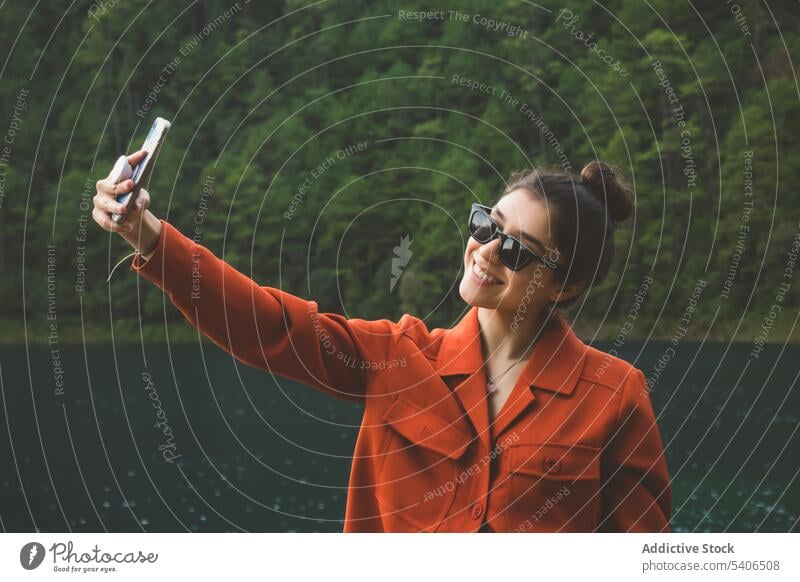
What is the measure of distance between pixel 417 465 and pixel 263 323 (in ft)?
1.69

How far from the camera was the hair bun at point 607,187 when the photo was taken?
2924mm

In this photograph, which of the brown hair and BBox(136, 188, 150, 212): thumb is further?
the brown hair

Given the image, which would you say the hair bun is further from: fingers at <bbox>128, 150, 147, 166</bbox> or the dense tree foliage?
the dense tree foliage

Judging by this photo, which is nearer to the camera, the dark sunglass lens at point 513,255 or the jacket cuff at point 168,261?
the jacket cuff at point 168,261

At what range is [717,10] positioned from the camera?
43031 millimetres

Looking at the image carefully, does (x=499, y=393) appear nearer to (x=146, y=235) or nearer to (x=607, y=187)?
(x=607, y=187)

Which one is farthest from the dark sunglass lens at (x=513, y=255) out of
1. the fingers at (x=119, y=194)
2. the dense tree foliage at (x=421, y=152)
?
the dense tree foliage at (x=421, y=152)

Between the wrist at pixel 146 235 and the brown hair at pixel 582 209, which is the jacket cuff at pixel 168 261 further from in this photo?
the brown hair at pixel 582 209

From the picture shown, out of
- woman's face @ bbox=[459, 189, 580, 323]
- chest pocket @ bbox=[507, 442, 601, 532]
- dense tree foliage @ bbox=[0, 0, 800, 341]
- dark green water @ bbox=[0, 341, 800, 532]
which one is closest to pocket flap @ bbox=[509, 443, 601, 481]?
chest pocket @ bbox=[507, 442, 601, 532]

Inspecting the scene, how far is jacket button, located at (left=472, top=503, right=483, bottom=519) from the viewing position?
274cm

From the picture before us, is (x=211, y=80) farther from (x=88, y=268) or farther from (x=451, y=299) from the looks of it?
(x=451, y=299)

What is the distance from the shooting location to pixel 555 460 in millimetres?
2736

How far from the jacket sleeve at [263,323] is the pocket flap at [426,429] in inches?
4.4

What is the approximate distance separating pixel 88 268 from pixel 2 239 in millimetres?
3717
